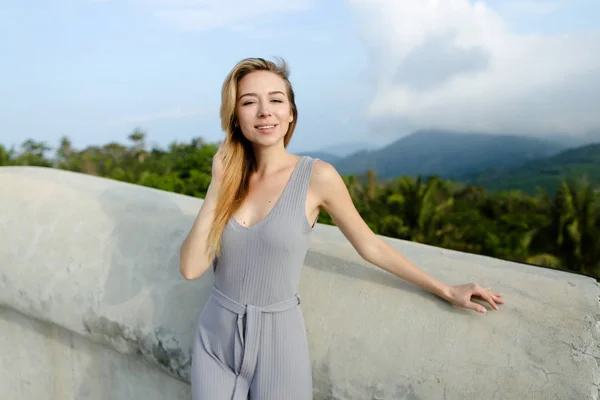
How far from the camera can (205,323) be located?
1.65 m

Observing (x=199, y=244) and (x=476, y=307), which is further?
(x=199, y=244)

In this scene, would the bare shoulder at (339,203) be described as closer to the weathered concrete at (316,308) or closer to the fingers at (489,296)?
the weathered concrete at (316,308)

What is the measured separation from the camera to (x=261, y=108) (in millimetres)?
1689

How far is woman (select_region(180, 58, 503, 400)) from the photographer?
1.56 m

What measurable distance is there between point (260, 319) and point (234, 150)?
56 cm

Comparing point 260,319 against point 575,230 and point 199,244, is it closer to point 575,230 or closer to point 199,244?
point 199,244

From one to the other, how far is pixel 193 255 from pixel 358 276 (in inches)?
21.0

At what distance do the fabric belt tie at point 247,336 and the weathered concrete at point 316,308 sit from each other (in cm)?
17

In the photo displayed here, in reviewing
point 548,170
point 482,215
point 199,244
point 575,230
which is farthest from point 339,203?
point 548,170

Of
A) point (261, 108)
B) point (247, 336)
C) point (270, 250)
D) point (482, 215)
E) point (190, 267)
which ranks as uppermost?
point (261, 108)

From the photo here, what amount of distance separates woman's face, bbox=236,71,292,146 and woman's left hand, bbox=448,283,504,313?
0.72m

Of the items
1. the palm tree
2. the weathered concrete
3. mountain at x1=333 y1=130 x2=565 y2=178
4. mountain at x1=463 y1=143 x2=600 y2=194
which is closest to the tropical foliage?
the palm tree

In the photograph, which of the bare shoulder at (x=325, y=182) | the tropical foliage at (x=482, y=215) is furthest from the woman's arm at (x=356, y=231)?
the tropical foliage at (x=482, y=215)

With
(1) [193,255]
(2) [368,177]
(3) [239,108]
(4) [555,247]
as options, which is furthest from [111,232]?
(2) [368,177]
